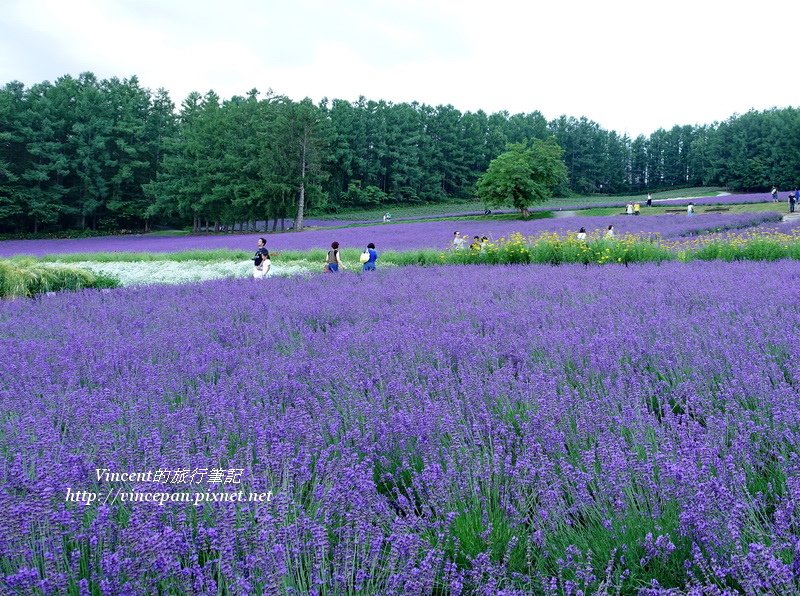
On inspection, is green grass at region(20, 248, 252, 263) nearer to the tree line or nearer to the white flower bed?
the white flower bed

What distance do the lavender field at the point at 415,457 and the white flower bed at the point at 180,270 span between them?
961cm

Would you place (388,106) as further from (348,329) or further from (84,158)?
(348,329)

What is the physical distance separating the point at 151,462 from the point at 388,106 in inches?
2485

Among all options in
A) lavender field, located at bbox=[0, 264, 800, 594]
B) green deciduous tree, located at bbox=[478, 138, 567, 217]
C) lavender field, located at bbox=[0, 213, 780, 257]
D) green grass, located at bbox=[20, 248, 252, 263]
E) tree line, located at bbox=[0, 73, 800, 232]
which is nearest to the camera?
lavender field, located at bbox=[0, 264, 800, 594]

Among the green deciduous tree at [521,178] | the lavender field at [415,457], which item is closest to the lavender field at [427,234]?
the green deciduous tree at [521,178]

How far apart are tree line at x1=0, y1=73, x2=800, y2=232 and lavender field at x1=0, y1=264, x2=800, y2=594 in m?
35.0

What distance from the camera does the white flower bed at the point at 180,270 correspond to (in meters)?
14.4

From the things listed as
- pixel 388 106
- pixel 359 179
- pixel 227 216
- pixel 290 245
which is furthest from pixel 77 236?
pixel 388 106

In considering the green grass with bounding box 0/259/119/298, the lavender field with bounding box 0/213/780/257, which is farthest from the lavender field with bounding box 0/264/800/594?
the lavender field with bounding box 0/213/780/257

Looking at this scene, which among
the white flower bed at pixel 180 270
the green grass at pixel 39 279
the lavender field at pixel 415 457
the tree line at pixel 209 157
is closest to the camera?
the lavender field at pixel 415 457

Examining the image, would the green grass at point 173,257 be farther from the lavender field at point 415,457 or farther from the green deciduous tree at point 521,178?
the green deciduous tree at point 521,178

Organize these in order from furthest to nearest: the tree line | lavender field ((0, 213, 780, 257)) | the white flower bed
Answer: the tree line, lavender field ((0, 213, 780, 257)), the white flower bed

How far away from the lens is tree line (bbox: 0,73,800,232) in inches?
1548

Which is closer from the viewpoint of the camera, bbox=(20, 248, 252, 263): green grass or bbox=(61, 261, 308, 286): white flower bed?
bbox=(61, 261, 308, 286): white flower bed
